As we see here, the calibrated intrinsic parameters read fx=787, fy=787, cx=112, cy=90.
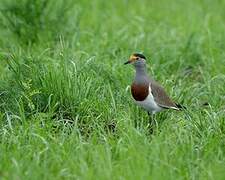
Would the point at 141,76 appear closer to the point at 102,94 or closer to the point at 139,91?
the point at 139,91

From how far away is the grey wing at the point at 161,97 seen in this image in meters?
5.86

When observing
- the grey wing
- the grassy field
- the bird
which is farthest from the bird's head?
the grassy field

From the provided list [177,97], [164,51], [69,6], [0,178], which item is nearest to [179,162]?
[0,178]

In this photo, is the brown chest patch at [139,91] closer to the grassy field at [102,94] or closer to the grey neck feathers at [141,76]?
the grey neck feathers at [141,76]

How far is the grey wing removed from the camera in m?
5.86

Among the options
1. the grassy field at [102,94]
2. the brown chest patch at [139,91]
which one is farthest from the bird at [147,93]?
the grassy field at [102,94]

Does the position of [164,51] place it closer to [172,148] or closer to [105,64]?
[105,64]

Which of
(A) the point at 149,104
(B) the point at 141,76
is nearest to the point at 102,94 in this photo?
(B) the point at 141,76

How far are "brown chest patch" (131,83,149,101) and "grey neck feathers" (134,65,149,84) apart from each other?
4 cm

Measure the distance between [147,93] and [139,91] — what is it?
6cm

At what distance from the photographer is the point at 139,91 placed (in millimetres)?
5828

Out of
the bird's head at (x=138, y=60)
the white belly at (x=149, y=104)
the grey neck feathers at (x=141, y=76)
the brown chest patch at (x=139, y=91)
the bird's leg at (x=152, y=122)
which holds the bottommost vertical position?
the bird's leg at (x=152, y=122)

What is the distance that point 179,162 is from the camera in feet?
16.1

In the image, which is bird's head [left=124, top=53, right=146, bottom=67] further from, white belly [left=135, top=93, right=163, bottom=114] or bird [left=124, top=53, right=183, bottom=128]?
white belly [left=135, top=93, right=163, bottom=114]
